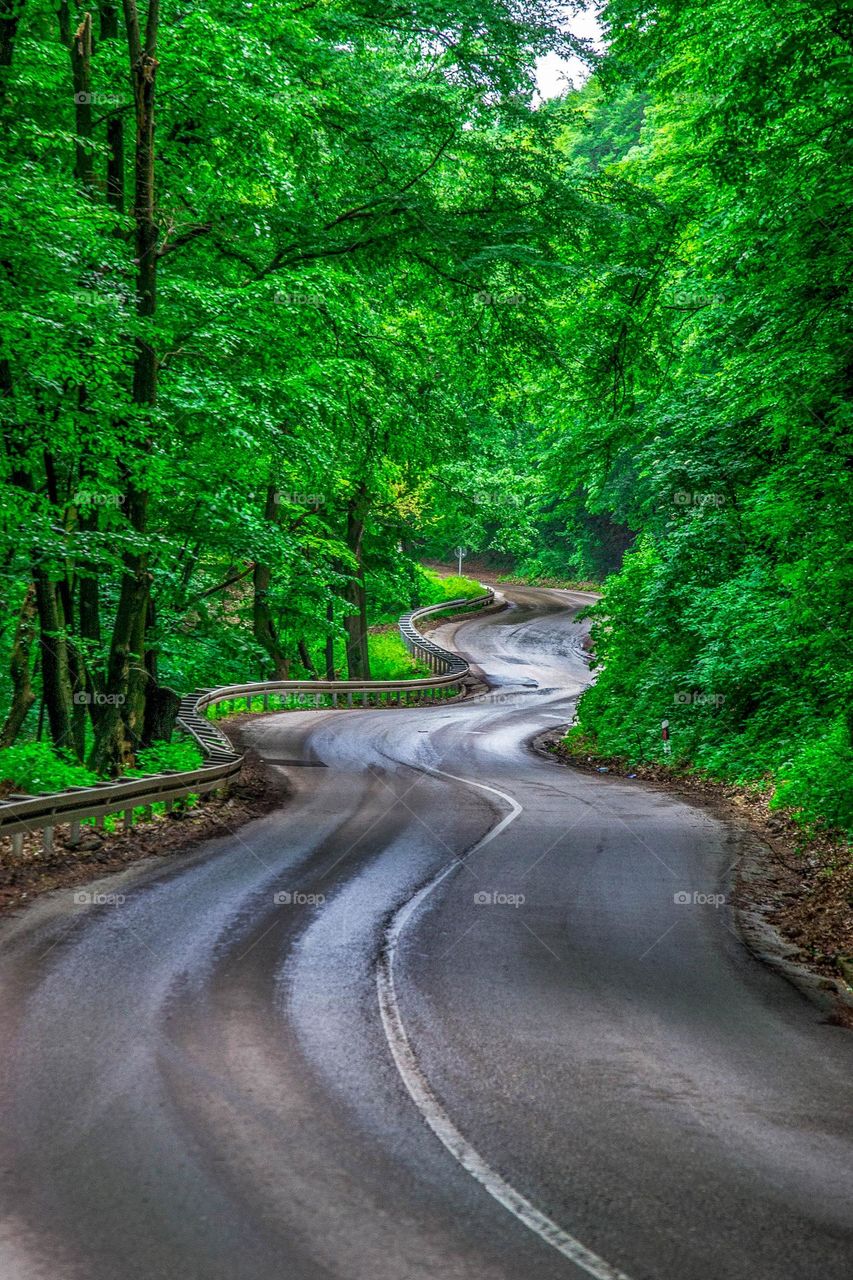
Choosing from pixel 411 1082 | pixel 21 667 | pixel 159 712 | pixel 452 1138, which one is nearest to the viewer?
pixel 452 1138

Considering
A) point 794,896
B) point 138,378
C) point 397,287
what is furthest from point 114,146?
point 794,896

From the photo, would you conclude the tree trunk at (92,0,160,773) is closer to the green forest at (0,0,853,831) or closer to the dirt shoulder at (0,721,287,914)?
the green forest at (0,0,853,831)

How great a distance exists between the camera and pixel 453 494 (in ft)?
105

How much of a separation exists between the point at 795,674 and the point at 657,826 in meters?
5.70

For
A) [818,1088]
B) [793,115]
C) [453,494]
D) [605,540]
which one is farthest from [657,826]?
[605,540]

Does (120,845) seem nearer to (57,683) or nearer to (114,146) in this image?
(57,683)

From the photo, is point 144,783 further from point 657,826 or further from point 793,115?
point 793,115

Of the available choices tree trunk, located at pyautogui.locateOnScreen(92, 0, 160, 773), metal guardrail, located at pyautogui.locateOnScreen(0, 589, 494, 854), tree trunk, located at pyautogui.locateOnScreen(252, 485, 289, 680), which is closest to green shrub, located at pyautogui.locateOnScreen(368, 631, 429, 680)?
metal guardrail, located at pyautogui.locateOnScreen(0, 589, 494, 854)

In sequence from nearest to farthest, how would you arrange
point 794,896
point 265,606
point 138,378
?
point 794,896 → point 138,378 → point 265,606

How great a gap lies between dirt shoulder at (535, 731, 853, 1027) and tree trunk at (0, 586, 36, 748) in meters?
12.6

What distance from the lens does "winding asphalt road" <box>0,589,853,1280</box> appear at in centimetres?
431

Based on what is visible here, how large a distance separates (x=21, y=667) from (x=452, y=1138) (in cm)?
1506

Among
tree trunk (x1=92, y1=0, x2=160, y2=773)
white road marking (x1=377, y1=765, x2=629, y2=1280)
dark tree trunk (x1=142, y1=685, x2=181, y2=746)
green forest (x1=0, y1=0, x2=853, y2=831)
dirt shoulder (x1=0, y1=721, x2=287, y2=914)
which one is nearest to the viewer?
white road marking (x1=377, y1=765, x2=629, y2=1280)

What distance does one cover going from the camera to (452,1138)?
5.22 meters
